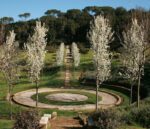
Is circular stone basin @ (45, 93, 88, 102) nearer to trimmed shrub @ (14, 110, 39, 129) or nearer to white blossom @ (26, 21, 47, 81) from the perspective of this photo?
white blossom @ (26, 21, 47, 81)

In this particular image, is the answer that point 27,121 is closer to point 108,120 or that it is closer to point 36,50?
point 108,120

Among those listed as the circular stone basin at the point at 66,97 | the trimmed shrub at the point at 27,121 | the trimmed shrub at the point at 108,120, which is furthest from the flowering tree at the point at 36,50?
the trimmed shrub at the point at 108,120

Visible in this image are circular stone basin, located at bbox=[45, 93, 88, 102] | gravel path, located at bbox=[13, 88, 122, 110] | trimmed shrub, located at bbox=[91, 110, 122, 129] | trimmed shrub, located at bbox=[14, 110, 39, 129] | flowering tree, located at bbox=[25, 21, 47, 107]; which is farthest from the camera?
circular stone basin, located at bbox=[45, 93, 88, 102]

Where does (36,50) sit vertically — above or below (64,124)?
above

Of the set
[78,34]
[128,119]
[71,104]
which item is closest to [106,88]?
[71,104]

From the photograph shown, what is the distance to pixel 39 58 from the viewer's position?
52.0 feet

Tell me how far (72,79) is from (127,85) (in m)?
10.2

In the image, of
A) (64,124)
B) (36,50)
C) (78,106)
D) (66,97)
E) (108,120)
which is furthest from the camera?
(66,97)

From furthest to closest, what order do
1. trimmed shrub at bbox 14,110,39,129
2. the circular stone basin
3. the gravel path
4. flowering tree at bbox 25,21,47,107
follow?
the circular stone basin, the gravel path, flowering tree at bbox 25,21,47,107, trimmed shrub at bbox 14,110,39,129

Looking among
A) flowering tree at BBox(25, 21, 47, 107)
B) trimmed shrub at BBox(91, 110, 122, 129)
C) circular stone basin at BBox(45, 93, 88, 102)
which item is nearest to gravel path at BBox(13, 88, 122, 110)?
circular stone basin at BBox(45, 93, 88, 102)

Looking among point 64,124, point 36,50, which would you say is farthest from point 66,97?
point 64,124

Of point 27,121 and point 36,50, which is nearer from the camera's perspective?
point 27,121

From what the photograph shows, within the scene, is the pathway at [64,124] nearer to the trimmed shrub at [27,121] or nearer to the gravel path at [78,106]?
the trimmed shrub at [27,121]

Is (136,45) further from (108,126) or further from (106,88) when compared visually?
(106,88)
